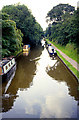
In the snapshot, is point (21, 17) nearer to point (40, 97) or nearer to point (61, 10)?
point (61, 10)

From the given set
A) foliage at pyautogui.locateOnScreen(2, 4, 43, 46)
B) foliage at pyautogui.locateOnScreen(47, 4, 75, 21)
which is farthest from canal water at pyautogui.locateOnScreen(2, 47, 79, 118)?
foliage at pyautogui.locateOnScreen(47, 4, 75, 21)

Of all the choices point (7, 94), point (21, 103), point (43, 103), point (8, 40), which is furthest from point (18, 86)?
point (8, 40)

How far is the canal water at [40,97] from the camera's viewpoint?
7.47 m

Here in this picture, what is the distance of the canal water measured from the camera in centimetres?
747

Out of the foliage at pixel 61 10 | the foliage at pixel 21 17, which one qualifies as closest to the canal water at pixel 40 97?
the foliage at pixel 21 17

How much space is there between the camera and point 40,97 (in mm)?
9484

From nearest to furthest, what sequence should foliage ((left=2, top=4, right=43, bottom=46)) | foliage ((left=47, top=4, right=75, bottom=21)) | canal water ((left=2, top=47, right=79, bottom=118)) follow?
1. canal water ((left=2, top=47, right=79, bottom=118))
2. foliage ((left=2, top=4, right=43, bottom=46))
3. foliage ((left=47, top=4, right=75, bottom=21))

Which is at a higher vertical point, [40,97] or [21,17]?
[21,17]

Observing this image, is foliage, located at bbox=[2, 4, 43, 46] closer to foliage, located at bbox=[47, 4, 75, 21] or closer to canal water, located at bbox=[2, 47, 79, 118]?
foliage, located at bbox=[47, 4, 75, 21]

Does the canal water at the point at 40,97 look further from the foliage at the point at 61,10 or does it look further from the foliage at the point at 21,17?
the foliage at the point at 61,10

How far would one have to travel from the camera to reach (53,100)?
8984mm

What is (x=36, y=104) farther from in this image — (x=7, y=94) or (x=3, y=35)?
(x=3, y=35)

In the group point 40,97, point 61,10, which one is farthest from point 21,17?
point 40,97

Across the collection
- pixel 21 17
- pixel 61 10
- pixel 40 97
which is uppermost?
pixel 61 10
